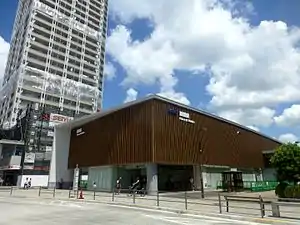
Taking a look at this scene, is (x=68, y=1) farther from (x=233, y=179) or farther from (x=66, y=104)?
(x=233, y=179)

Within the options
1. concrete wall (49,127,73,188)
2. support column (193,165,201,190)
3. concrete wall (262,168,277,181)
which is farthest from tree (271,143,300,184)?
concrete wall (262,168,277,181)

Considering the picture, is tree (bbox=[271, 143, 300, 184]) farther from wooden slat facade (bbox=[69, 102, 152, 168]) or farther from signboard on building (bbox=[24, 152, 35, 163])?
signboard on building (bbox=[24, 152, 35, 163])

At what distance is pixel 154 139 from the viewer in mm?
33656

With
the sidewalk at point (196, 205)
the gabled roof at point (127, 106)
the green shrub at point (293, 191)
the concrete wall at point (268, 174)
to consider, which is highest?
the gabled roof at point (127, 106)

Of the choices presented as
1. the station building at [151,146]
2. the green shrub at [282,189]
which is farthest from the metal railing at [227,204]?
the station building at [151,146]

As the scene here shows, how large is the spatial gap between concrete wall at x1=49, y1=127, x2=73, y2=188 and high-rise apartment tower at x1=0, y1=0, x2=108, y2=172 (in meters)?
31.9

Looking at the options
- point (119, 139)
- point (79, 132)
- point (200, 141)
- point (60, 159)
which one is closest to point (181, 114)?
point (200, 141)

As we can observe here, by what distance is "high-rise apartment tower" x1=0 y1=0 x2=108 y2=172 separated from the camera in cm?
9138

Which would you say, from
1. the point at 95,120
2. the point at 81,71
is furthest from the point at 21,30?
the point at 95,120

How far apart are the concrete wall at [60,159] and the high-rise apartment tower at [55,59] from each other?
31909 millimetres

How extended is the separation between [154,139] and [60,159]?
2271cm

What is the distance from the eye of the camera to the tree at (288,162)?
22.5 m

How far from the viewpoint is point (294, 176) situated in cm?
2242

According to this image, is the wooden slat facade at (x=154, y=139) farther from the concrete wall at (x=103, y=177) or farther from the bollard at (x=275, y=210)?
the bollard at (x=275, y=210)
